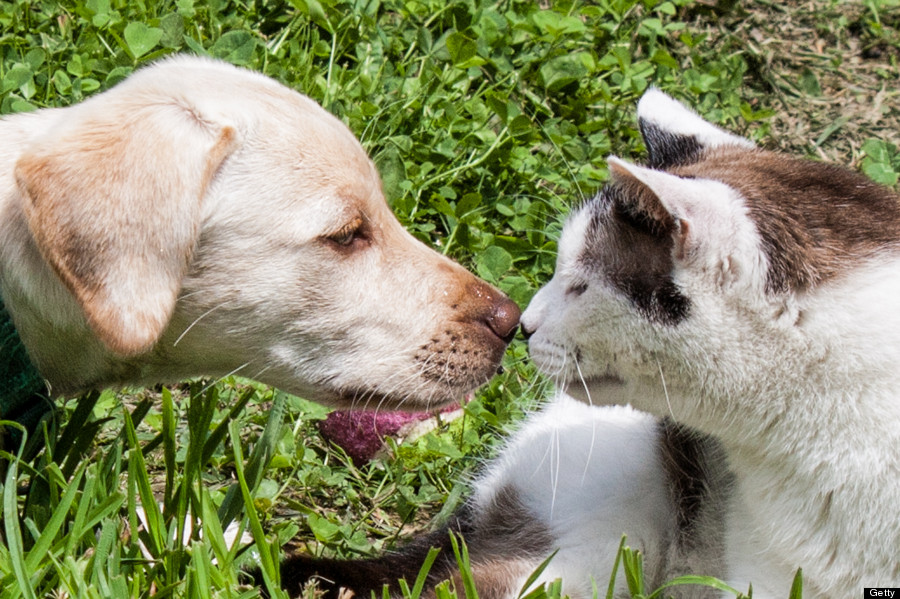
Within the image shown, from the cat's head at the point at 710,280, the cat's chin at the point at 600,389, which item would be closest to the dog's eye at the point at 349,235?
the cat's head at the point at 710,280

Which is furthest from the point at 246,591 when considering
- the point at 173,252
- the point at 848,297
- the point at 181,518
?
the point at 848,297

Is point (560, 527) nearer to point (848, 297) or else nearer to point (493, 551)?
point (493, 551)

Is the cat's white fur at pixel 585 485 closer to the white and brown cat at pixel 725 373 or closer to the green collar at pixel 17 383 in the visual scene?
the white and brown cat at pixel 725 373

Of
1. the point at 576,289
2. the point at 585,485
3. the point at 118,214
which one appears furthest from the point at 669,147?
the point at 118,214

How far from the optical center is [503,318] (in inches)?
117

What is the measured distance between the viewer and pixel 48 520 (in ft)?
8.98

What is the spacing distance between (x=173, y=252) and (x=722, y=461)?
5.00ft

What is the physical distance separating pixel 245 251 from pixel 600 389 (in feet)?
3.04

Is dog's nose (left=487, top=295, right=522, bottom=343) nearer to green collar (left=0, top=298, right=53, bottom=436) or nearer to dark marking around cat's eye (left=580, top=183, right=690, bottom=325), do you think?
dark marking around cat's eye (left=580, top=183, right=690, bottom=325)

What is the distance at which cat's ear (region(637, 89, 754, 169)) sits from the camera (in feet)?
10.2

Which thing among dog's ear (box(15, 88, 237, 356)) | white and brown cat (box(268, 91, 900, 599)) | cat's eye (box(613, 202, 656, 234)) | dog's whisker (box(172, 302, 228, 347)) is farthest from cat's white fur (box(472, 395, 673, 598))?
dog's ear (box(15, 88, 237, 356))

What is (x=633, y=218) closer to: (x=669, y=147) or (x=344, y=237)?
(x=669, y=147)

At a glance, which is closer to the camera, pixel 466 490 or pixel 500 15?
pixel 466 490

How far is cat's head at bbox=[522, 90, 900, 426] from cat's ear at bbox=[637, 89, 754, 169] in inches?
8.4
